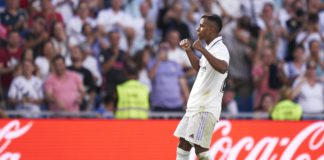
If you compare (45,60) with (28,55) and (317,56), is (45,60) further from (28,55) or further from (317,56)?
(317,56)

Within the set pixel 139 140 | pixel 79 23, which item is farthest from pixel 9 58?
pixel 139 140

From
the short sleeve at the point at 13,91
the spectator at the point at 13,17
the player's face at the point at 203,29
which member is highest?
the spectator at the point at 13,17

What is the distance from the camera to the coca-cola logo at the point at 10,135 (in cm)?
1188

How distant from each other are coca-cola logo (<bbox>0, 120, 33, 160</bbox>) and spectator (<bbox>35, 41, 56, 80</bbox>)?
3248 mm

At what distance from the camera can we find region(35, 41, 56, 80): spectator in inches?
600

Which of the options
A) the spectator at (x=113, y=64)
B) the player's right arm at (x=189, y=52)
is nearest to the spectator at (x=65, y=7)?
the spectator at (x=113, y=64)

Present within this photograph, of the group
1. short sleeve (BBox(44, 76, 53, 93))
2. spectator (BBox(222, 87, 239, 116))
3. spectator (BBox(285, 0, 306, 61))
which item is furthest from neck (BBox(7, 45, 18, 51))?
spectator (BBox(285, 0, 306, 61))

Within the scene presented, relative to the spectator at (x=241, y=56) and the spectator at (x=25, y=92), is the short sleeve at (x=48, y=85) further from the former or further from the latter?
the spectator at (x=241, y=56)

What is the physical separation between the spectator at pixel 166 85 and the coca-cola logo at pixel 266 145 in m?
3.04

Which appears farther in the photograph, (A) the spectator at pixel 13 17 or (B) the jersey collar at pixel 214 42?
(A) the spectator at pixel 13 17

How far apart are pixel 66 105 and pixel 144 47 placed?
2009mm

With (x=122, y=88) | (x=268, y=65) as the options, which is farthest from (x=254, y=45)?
(x=122, y=88)

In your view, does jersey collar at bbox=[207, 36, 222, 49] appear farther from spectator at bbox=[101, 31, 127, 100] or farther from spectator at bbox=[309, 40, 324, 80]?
spectator at bbox=[309, 40, 324, 80]

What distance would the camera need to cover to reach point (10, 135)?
12.0 meters
